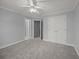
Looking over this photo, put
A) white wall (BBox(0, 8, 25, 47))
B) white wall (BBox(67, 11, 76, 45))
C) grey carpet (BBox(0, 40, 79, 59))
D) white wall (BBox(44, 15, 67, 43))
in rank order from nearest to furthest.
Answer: grey carpet (BBox(0, 40, 79, 59)), white wall (BBox(0, 8, 25, 47)), white wall (BBox(67, 11, 76, 45)), white wall (BBox(44, 15, 67, 43))

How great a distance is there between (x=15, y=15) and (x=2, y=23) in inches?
45.5

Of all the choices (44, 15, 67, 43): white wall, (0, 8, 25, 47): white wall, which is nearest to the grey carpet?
(0, 8, 25, 47): white wall

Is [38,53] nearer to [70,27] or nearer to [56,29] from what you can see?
[56,29]

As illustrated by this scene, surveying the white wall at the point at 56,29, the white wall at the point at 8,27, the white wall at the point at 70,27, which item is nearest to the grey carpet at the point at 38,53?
the white wall at the point at 8,27

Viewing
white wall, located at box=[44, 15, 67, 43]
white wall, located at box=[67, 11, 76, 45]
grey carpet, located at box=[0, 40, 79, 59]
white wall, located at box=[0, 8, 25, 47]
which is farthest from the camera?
white wall, located at box=[44, 15, 67, 43]

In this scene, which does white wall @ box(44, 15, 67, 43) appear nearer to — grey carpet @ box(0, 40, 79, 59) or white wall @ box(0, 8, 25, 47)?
grey carpet @ box(0, 40, 79, 59)

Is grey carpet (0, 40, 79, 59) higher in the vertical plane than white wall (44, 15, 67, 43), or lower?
lower

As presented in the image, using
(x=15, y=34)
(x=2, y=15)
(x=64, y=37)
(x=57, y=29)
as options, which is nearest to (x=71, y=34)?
(x=64, y=37)

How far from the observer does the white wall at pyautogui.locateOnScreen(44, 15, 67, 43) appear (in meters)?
4.22

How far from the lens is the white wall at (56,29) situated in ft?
13.8

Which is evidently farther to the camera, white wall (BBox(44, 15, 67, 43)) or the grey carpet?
white wall (BBox(44, 15, 67, 43))

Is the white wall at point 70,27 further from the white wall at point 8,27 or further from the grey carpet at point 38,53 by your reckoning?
the white wall at point 8,27

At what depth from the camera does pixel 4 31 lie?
341 cm

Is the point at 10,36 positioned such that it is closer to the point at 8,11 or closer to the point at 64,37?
the point at 8,11
